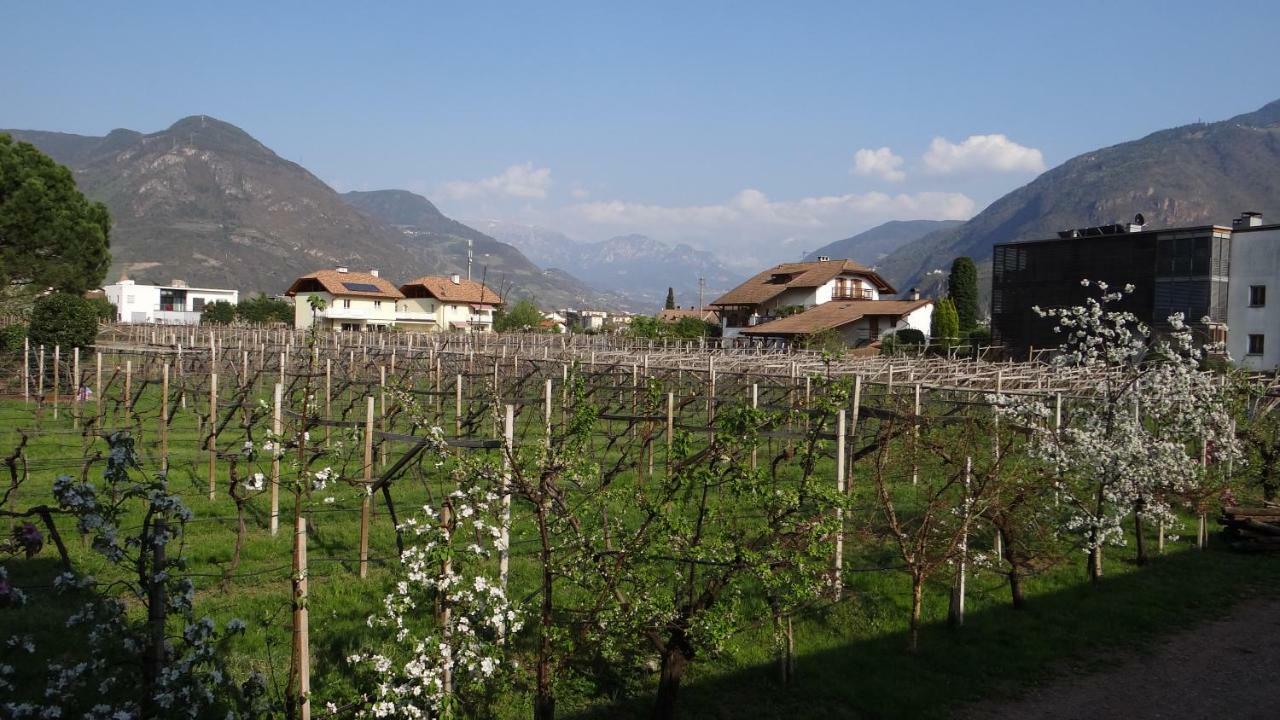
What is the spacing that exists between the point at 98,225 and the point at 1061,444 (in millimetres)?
37742

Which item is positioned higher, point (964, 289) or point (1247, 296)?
point (964, 289)

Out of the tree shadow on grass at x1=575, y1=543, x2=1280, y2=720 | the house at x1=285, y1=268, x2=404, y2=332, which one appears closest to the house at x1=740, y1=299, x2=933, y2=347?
the house at x1=285, y1=268, x2=404, y2=332

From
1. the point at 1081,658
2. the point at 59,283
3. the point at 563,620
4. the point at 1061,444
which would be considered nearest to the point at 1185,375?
the point at 1061,444

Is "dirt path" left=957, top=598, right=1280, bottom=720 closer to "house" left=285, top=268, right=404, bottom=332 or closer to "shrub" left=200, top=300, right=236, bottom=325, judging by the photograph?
"house" left=285, top=268, right=404, bottom=332

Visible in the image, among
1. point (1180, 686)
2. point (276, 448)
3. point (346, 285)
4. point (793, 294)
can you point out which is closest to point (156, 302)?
point (346, 285)

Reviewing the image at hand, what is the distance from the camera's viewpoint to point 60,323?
2905 cm

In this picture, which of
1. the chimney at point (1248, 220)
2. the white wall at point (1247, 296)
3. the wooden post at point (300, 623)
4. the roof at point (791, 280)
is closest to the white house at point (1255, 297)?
the white wall at point (1247, 296)

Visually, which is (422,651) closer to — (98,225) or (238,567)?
(238,567)

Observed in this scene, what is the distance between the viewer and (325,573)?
30.8 ft

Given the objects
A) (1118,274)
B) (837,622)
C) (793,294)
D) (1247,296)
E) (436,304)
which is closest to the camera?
(837,622)

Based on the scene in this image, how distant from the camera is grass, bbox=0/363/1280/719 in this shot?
23.6 ft

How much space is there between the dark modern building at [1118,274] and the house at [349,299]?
1756 inches

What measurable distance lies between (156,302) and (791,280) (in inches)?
2289

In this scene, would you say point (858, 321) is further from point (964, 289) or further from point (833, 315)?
point (964, 289)
